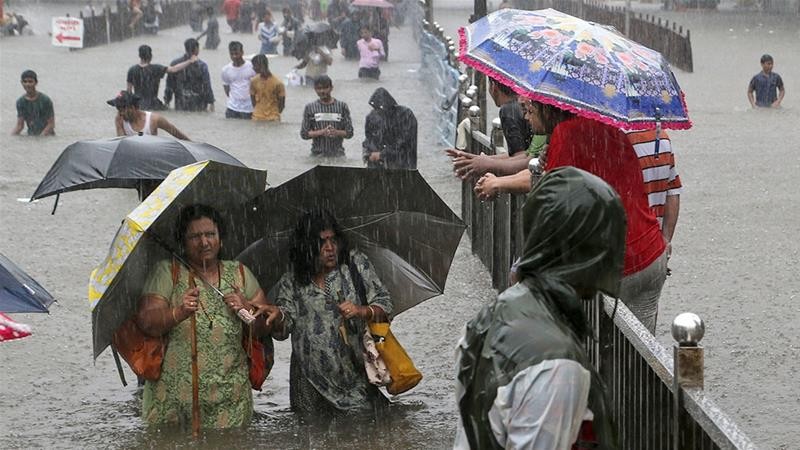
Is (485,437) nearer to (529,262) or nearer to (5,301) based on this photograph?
(529,262)

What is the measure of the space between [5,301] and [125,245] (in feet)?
2.80

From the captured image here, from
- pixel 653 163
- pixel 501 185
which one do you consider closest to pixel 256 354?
pixel 501 185

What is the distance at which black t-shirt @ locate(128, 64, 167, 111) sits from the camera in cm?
2302

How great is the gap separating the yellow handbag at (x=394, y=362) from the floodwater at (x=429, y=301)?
25cm

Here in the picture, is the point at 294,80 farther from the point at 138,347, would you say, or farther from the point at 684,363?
the point at 684,363

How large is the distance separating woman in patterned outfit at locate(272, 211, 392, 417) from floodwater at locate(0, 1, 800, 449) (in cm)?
23

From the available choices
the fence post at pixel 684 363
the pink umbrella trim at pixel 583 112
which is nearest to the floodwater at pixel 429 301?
the pink umbrella trim at pixel 583 112

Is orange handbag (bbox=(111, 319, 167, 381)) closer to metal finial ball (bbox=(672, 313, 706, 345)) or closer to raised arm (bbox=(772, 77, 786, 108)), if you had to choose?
metal finial ball (bbox=(672, 313, 706, 345))

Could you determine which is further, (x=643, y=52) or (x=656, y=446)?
(x=643, y=52)

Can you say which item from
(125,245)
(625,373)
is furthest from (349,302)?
(625,373)

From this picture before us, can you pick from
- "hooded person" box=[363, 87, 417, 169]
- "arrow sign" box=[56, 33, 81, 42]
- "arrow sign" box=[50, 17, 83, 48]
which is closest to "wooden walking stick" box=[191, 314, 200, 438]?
"hooded person" box=[363, 87, 417, 169]

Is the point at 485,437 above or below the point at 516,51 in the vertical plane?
below

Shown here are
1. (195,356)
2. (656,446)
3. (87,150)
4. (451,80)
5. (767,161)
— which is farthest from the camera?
(451,80)

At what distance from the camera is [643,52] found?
622cm
